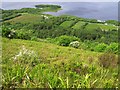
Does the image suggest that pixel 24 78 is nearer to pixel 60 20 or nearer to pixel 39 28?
pixel 39 28

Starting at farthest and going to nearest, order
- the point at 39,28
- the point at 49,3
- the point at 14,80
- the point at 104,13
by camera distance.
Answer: the point at 49,3 → the point at 104,13 → the point at 39,28 → the point at 14,80

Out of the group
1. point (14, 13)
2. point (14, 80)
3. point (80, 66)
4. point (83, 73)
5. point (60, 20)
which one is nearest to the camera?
point (14, 80)

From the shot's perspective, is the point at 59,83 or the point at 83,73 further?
the point at 83,73

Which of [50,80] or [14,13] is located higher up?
[50,80]

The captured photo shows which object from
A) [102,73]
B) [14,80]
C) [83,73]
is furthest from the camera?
[83,73]

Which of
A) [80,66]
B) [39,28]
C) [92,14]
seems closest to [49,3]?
[92,14]

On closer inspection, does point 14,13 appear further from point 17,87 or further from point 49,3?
point 17,87

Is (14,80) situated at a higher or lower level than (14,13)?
higher

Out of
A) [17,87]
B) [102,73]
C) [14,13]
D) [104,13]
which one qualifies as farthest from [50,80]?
[104,13]

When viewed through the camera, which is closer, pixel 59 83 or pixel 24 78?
pixel 59 83
